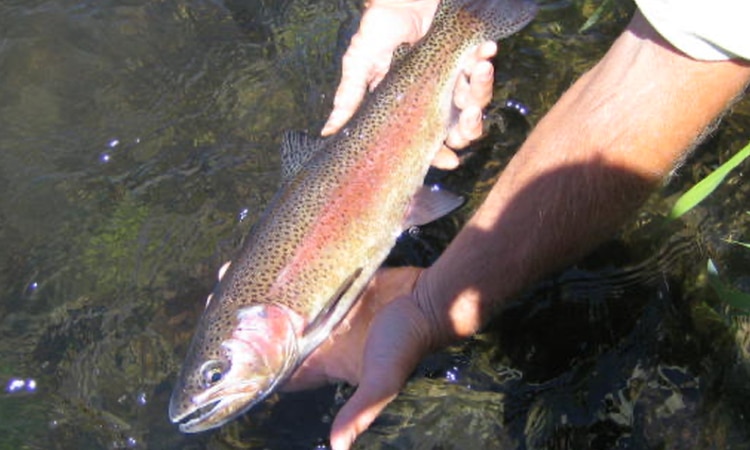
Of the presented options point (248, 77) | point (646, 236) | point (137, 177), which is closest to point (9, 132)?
point (137, 177)

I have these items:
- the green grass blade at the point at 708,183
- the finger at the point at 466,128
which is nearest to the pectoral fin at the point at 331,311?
the finger at the point at 466,128

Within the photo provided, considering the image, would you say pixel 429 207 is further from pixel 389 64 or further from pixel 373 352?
pixel 373 352

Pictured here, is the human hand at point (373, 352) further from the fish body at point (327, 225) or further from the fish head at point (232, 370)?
the fish head at point (232, 370)

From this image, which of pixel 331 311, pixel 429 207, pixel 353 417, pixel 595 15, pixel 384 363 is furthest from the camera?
pixel 595 15

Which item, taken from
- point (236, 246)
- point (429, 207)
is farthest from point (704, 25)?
point (236, 246)

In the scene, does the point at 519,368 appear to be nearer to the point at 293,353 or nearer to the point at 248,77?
the point at 293,353

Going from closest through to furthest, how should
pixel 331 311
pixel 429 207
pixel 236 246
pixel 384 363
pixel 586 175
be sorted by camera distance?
pixel 384 363, pixel 586 175, pixel 331 311, pixel 429 207, pixel 236 246

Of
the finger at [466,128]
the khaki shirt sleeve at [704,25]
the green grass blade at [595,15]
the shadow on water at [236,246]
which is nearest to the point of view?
the khaki shirt sleeve at [704,25]
